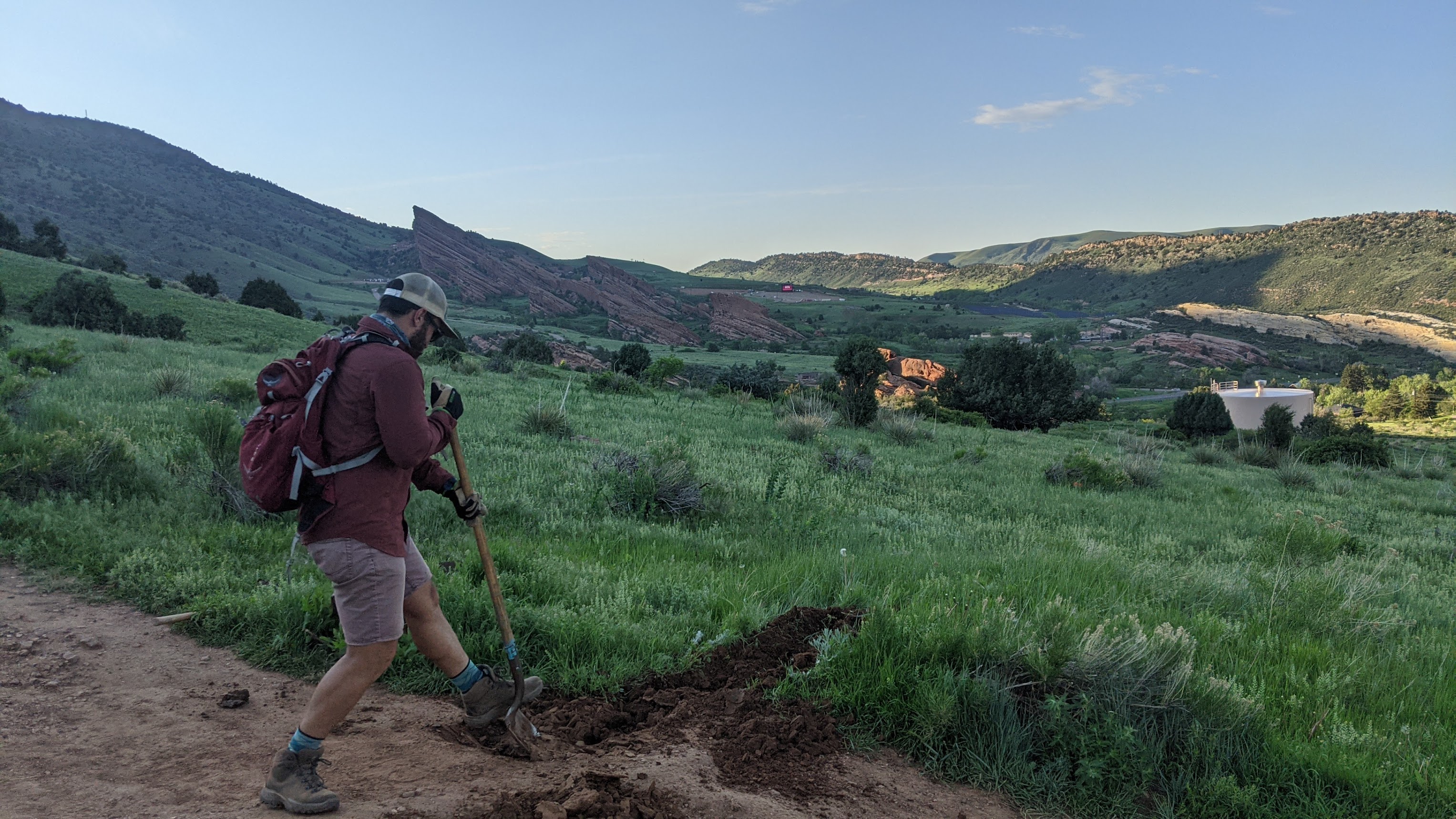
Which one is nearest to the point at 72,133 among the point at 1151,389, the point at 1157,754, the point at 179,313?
the point at 179,313

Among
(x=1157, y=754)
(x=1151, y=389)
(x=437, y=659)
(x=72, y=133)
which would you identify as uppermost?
(x=72, y=133)

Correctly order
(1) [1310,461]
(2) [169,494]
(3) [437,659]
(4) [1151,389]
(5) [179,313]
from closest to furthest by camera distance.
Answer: (3) [437,659]
(2) [169,494]
(1) [1310,461]
(5) [179,313]
(4) [1151,389]

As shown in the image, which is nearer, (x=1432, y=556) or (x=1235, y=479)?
(x=1432, y=556)

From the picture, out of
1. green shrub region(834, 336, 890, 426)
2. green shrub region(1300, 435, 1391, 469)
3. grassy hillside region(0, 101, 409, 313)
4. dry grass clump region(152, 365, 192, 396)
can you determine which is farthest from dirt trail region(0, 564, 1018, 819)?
grassy hillside region(0, 101, 409, 313)

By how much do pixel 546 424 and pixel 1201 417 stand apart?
40.7 meters

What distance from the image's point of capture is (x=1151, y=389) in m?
71.7

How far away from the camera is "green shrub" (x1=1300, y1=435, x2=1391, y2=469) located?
22281 millimetres

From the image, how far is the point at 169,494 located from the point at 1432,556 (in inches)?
563

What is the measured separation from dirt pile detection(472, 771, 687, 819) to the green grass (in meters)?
1.07

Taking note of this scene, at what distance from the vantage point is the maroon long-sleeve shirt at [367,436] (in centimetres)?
288

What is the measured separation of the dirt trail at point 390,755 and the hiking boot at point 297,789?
0.06m

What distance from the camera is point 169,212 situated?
109 metres

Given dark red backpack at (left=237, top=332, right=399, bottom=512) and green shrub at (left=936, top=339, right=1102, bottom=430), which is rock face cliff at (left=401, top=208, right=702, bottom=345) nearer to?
green shrub at (left=936, top=339, right=1102, bottom=430)

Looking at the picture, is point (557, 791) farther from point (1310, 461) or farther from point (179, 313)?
point (179, 313)
